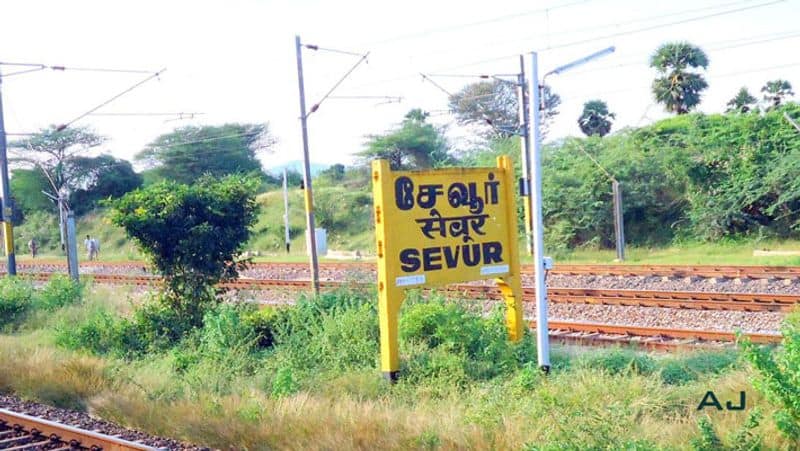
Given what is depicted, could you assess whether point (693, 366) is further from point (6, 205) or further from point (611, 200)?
point (611, 200)

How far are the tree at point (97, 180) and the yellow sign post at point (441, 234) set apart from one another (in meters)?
54.9

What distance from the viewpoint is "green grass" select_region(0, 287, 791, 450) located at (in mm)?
7277

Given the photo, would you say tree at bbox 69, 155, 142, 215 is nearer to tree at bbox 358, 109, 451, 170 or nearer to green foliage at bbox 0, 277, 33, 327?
tree at bbox 358, 109, 451, 170

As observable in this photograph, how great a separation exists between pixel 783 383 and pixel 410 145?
4659cm

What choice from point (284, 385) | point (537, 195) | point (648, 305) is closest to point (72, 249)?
point (284, 385)

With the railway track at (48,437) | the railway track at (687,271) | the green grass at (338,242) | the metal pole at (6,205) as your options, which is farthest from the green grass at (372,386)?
the metal pole at (6,205)

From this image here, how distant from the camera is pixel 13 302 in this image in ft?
59.9

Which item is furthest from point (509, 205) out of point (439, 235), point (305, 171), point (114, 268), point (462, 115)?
point (462, 115)

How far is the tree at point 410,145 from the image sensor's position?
52550 mm

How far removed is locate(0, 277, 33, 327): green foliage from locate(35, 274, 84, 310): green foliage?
244 millimetres

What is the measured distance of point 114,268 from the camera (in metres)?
35.7

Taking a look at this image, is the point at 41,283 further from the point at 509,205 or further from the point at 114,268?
the point at 509,205

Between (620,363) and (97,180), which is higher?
(97,180)

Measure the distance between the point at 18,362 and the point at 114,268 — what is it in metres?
24.2
